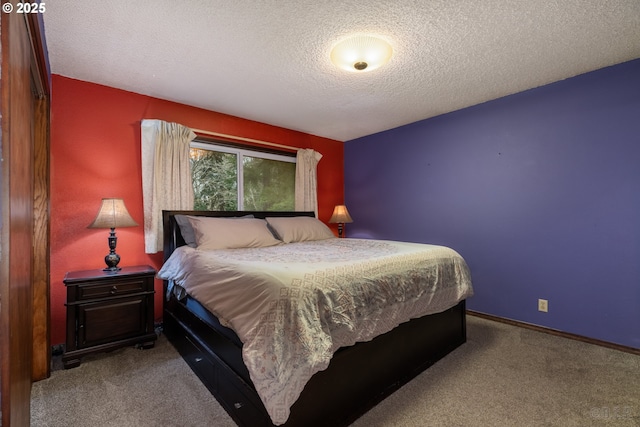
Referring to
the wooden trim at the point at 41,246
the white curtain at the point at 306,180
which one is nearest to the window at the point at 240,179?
the white curtain at the point at 306,180

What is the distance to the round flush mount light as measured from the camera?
2041 mm

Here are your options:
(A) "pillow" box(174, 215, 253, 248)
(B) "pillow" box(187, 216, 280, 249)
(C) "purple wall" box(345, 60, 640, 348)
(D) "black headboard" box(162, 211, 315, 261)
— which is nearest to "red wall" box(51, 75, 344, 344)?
(D) "black headboard" box(162, 211, 315, 261)

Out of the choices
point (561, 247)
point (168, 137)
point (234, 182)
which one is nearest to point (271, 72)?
point (168, 137)

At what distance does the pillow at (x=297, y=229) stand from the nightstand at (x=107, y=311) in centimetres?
129

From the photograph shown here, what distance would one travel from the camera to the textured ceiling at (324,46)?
1.79 m

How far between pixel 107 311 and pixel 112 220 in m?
0.73

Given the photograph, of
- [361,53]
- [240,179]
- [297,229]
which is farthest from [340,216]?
[361,53]

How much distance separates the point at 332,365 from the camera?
1.52 m

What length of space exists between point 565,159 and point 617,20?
1.19 m

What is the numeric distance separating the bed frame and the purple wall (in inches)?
41.2

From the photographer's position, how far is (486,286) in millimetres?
3285

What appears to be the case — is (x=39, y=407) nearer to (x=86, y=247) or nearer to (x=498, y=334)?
(x=86, y=247)

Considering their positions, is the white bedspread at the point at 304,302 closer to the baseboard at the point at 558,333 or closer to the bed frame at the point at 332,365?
the bed frame at the point at 332,365

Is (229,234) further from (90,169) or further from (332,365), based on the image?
(332,365)
